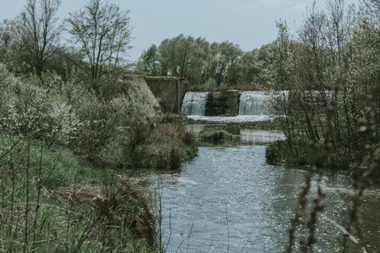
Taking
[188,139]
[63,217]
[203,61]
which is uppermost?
[203,61]

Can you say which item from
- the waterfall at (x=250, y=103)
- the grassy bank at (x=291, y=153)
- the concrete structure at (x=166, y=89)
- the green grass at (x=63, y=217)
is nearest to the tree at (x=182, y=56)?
the waterfall at (x=250, y=103)

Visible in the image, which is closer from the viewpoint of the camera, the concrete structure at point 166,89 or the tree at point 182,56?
the concrete structure at point 166,89

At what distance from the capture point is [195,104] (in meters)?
41.9

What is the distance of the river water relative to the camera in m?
6.15

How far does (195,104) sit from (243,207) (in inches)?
1330

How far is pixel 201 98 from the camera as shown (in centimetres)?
4238

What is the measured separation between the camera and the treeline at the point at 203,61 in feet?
193

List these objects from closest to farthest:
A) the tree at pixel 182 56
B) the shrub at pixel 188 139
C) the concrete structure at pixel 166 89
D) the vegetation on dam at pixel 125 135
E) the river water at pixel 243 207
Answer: the vegetation on dam at pixel 125 135
the river water at pixel 243 207
the shrub at pixel 188 139
the concrete structure at pixel 166 89
the tree at pixel 182 56

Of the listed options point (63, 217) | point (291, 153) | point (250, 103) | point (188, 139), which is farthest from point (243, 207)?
point (250, 103)

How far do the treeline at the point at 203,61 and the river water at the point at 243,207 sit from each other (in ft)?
129

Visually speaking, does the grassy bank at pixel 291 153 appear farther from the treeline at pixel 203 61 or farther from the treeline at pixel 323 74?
the treeline at pixel 203 61

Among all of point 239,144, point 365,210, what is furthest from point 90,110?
point 239,144

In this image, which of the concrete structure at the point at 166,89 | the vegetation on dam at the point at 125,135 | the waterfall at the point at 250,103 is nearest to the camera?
the vegetation on dam at the point at 125,135

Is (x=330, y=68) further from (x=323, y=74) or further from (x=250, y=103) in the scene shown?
(x=250, y=103)
